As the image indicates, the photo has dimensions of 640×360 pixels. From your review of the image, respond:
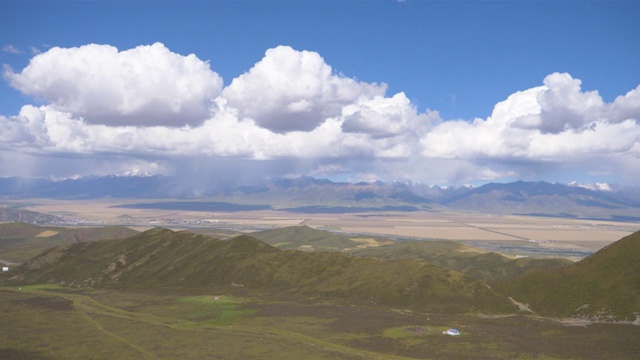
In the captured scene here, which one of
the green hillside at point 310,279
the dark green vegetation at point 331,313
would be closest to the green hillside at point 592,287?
the dark green vegetation at point 331,313

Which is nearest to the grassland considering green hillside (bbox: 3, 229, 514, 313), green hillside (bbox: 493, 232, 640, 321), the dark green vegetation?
the dark green vegetation

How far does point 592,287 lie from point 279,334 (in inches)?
3233

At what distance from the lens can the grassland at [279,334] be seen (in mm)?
83438

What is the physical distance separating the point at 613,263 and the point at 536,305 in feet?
83.3

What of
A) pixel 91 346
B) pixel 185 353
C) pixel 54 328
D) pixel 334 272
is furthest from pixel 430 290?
pixel 54 328

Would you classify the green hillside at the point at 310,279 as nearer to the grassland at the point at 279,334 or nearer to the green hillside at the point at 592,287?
the green hillside at the point at 592,287

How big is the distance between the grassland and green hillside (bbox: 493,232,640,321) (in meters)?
9.76

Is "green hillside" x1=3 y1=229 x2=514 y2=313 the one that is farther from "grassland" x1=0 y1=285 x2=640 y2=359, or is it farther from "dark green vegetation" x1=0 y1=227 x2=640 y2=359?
"grassland" x1=0 y1=285 x2=640 y2=359

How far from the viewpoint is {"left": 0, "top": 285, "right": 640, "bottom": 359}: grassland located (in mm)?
83438

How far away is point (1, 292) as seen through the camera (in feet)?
525

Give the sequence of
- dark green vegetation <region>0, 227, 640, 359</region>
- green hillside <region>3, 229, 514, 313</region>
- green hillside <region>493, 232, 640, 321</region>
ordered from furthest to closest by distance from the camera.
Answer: green hillside <region>3, 229, 514, 313</region> < green hillside <region>493, 232, 640, 321</region> < dark green vegetation <region>0, 227, 640, 359</region>

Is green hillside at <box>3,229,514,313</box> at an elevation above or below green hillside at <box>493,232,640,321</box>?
below

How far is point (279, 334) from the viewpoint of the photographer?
98.8 metres

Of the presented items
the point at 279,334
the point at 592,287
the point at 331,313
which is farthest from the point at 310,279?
the point at 592,287
